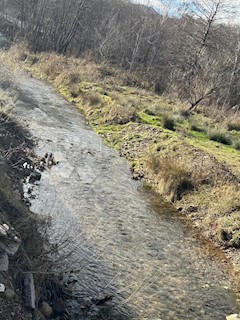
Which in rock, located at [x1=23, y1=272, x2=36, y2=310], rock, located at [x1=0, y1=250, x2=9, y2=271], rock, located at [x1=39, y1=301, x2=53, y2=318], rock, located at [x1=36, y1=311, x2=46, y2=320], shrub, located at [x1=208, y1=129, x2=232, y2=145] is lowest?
rock, located at [x1=39, y1=301, x2=53, y2=318]

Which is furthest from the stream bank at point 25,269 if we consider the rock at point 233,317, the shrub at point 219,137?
the shrub at point 219,137

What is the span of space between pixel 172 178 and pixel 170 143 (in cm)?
306

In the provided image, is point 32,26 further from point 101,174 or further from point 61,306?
point 61,306

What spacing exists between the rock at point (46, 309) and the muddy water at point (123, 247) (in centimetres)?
64

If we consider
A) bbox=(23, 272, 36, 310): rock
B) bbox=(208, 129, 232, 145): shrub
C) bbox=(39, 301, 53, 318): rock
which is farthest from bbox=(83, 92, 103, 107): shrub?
bbox=(23, 272, 36, 310): rock

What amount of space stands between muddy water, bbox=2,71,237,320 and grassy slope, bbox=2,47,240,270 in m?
0.84

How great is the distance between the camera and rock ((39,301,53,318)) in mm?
5770

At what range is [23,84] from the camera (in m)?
23.0

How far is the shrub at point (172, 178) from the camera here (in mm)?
12539

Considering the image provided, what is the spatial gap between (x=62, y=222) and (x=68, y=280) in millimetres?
2253

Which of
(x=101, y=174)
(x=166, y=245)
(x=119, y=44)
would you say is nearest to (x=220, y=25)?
(x=119, y=44)

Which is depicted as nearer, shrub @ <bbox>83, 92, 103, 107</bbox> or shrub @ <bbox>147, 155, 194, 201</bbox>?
shrub @ <bbox>147, 155, 194, 201</bbox>

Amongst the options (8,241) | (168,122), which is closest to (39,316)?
(8,241)

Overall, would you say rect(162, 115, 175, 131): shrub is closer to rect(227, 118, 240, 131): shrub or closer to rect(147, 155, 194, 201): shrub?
rect(227, 118, 240, 131): shrub
